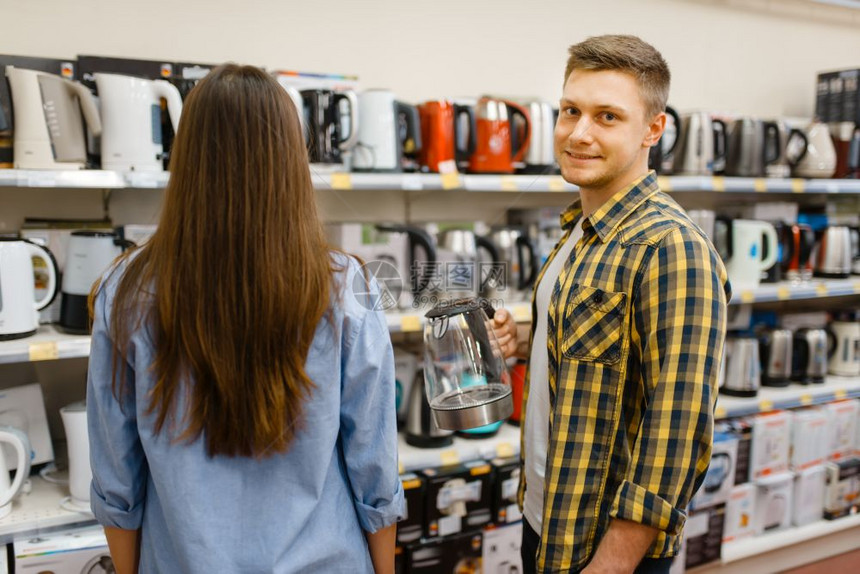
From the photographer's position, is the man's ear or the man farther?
the man's ear

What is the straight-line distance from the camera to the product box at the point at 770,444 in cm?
253

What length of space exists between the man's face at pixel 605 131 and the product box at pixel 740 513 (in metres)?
1.85

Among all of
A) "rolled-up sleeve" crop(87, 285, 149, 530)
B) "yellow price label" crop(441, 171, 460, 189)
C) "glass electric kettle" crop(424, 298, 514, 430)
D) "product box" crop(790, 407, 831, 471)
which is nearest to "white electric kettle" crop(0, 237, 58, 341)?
"rolled-up sleeve" crop(87, 285, 149, 530)

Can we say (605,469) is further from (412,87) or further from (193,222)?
(412,87)

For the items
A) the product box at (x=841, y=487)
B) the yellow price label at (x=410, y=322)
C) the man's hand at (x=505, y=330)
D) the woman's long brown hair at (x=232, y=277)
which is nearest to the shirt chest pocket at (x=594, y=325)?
the man's hand at (x=505, y=330)

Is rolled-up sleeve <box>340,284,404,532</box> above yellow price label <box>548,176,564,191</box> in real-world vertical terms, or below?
below

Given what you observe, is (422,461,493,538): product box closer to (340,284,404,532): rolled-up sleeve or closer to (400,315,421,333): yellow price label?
(400,315,421,333): yellow price label

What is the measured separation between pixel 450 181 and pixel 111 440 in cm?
126

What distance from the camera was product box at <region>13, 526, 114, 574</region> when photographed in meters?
1.50

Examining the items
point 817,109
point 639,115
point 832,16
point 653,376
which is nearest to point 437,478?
point 653,376

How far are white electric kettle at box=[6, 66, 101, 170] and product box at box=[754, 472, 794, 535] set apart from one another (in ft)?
8.38

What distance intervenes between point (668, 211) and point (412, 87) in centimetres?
152

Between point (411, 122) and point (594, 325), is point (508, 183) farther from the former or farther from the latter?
point (594, 325)

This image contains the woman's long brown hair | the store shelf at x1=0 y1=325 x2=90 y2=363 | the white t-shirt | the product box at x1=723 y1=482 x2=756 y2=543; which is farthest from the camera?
the product box at x1=723 y1=482 x2=756 y2=543
